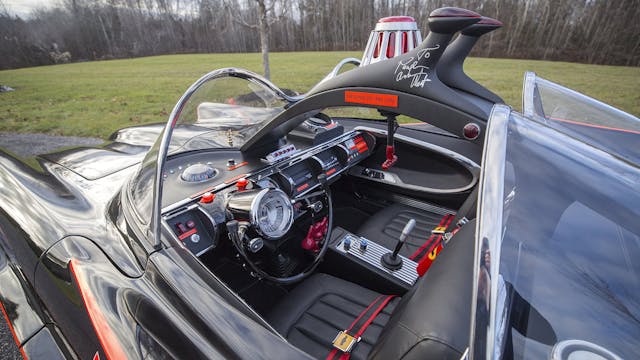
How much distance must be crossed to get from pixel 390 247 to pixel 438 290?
150cm

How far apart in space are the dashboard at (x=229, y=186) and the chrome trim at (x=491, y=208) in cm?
104

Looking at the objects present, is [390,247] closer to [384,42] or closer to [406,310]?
[406,310]

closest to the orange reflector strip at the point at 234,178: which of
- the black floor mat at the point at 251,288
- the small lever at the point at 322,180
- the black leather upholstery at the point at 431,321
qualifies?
the black floor mat at the point at 251,288

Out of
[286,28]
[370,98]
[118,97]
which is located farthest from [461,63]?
[286,28]

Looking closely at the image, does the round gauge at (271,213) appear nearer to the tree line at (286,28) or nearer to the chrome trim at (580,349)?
the chrome trim at (580,349)

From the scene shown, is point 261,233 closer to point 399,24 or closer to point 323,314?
point 323,314

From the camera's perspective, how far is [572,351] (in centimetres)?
67

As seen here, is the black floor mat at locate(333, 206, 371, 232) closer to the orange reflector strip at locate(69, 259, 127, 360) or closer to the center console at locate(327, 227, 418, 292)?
the center console at locate(327, 227, 418, 292)

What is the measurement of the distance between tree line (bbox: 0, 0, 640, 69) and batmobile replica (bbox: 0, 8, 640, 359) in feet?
25.5

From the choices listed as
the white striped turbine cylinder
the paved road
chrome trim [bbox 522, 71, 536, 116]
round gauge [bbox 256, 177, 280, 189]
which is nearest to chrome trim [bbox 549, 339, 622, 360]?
chrome trim [bbox 522, 71, 536, 116]

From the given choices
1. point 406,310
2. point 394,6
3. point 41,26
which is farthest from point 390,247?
point 41,26

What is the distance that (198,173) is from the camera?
5.88ft
